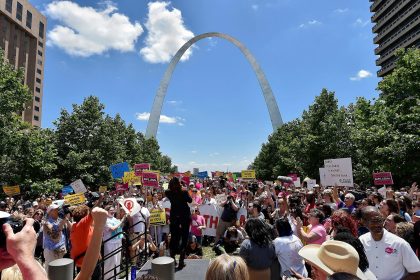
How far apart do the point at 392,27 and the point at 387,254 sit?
82.9 meters

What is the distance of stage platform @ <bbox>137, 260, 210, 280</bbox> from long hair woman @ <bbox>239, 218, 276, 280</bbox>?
2.42m

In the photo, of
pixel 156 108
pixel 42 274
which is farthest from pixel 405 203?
pixel 156 108

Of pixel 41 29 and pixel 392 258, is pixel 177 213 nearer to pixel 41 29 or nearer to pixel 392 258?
pixel 392 258

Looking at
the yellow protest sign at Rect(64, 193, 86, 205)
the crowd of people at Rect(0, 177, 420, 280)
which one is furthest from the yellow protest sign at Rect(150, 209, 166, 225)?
the yellow protest sign at Rect(64, 193, 86, 205)

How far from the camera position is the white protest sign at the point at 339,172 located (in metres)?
13.3

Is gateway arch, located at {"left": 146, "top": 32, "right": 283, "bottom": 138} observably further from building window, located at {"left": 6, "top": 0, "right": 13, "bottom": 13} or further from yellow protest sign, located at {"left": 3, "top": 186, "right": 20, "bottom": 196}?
yellow protest sign, located at {"left": 3, "top": 186, "right": 20, "bottom": 196}

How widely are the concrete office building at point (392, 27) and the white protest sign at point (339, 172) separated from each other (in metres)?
57.9

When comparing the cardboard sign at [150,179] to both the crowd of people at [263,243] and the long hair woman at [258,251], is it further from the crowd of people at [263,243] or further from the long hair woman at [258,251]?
the long hair woman at [258,251]

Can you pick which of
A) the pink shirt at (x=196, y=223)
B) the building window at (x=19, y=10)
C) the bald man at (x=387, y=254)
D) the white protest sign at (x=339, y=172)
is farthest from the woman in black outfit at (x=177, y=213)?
the building window at (x=19, y=10)

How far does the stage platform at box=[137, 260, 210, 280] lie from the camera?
638 centimetres

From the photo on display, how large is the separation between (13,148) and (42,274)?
71.7ft

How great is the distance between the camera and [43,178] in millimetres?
24578

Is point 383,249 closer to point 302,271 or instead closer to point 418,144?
point 302,271

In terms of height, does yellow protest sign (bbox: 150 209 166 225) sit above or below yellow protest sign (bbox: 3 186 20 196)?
below
